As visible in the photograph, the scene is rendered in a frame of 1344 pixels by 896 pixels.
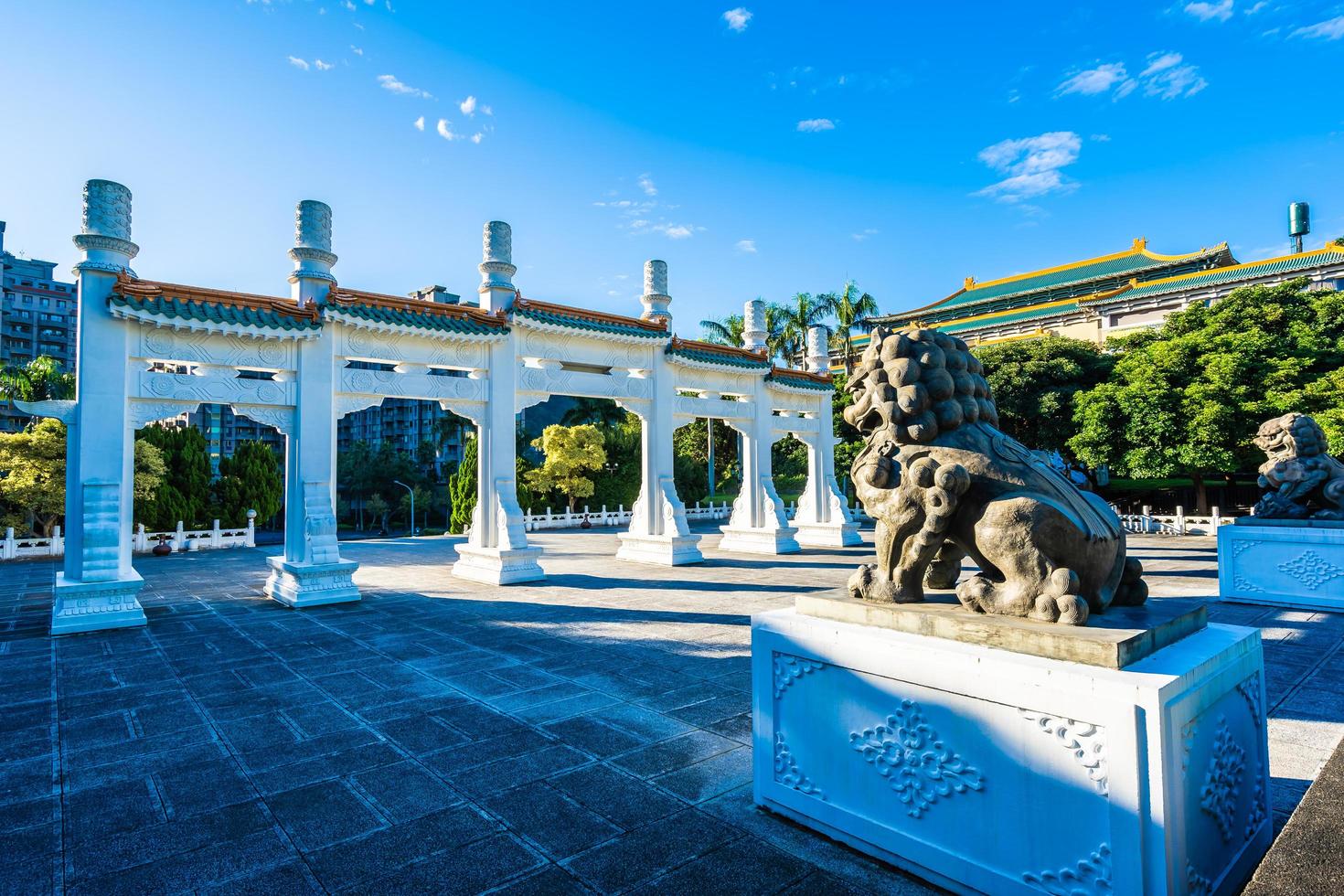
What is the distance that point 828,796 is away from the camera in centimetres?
282

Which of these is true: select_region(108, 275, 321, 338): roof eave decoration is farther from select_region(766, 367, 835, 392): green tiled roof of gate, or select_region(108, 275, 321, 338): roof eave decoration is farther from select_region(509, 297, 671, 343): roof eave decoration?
select_region(766, 367, 835, 392): green tiled roof of gate

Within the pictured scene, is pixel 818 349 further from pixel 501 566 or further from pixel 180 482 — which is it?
pixel 180 482

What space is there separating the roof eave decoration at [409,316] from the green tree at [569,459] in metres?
14.5

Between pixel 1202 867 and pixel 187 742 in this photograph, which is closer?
pixel 1202 867

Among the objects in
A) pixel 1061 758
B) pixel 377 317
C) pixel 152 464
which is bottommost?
pixel 1061 758

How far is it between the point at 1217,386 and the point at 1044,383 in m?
5.21

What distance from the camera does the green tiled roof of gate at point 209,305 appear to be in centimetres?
745

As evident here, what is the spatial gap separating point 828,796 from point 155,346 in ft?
28.8

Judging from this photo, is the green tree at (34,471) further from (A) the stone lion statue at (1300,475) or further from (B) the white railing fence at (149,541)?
(A) the stone lion statue at (1300,475)

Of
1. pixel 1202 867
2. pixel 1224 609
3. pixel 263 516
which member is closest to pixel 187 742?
pixel 1202 867

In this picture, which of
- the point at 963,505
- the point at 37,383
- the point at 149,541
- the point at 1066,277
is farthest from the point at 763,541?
the point at 1066,277

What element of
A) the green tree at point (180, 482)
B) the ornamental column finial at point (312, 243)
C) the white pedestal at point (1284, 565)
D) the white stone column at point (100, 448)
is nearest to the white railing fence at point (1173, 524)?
the white pedestal at point (1284, 565)

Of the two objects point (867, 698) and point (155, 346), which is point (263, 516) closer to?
point (155, 346)

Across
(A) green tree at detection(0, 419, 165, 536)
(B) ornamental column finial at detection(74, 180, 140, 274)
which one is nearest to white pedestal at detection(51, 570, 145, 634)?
(B) ornamental column finial at detection(74, 180, 140, 274)
